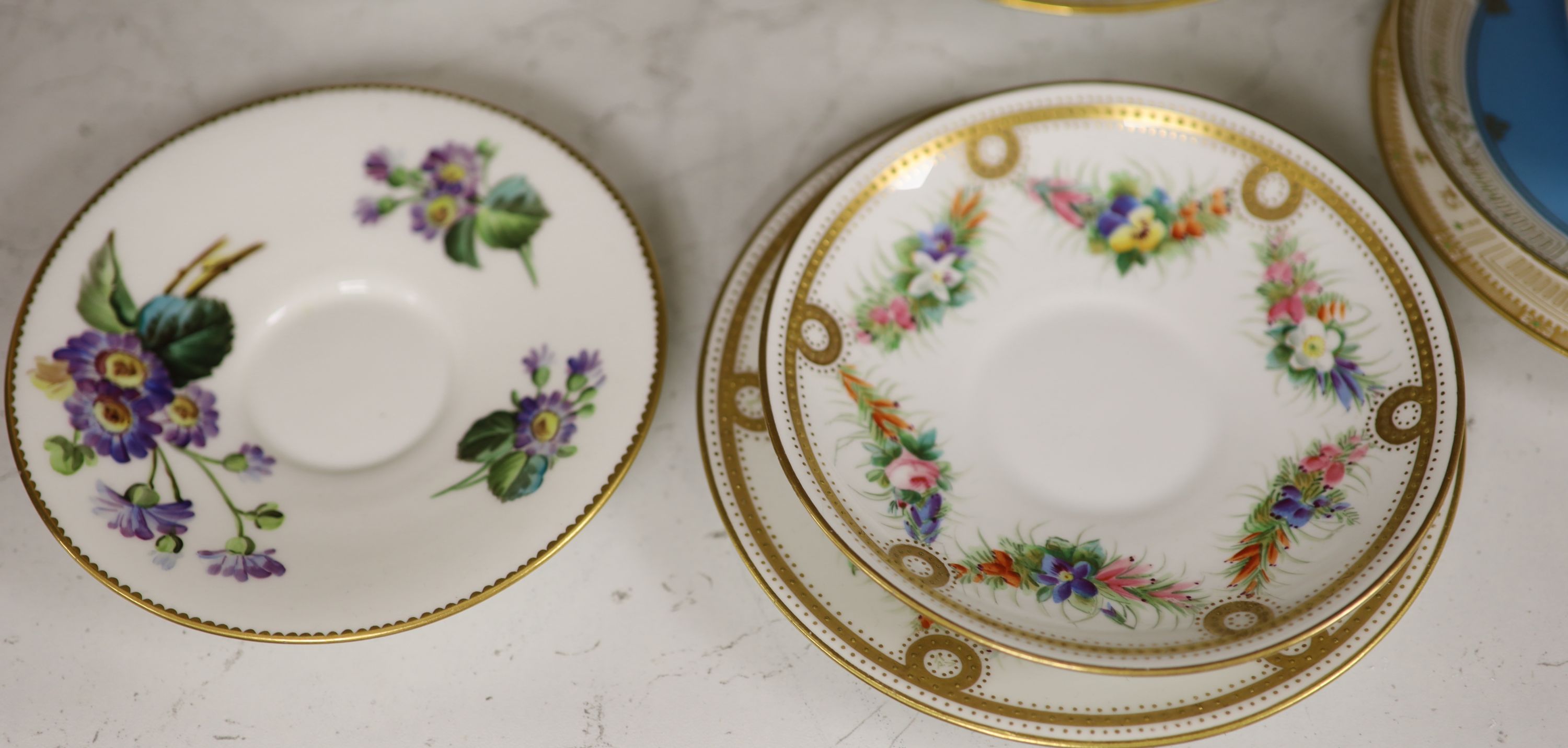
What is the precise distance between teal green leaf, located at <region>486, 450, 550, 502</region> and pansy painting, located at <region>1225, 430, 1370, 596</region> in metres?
0.65

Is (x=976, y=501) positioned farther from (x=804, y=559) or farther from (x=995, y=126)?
(x=995, y=126)

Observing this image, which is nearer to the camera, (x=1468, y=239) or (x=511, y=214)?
(x=1468, y=239)

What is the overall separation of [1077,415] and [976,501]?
0.49 ft

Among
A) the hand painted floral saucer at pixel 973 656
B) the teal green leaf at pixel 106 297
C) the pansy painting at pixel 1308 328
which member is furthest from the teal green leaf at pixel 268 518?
the pansy painting at pixel 1308 328


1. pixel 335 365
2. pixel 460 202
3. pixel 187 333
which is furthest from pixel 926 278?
pixel 187 333

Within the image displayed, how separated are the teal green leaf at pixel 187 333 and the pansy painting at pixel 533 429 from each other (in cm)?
30

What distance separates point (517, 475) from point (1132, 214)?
0.69m

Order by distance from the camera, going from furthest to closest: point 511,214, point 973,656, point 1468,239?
point 511,214, point 1468,239, point 973,656

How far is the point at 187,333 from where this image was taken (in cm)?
110

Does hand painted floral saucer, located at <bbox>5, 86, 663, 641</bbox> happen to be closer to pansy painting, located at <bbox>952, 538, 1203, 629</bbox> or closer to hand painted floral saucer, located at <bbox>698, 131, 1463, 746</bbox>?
hand painted floral saucer, located at <bbox>698, 131, 1463, 746</bbox>

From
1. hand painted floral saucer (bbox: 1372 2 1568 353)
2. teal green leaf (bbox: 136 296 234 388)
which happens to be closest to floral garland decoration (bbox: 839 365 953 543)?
hand painted floral saucer (bbox: 1372 2 1568 353)

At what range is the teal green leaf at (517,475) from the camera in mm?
990

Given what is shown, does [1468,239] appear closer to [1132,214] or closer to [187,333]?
[1132,214]

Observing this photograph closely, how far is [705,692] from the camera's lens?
3.31 feet
